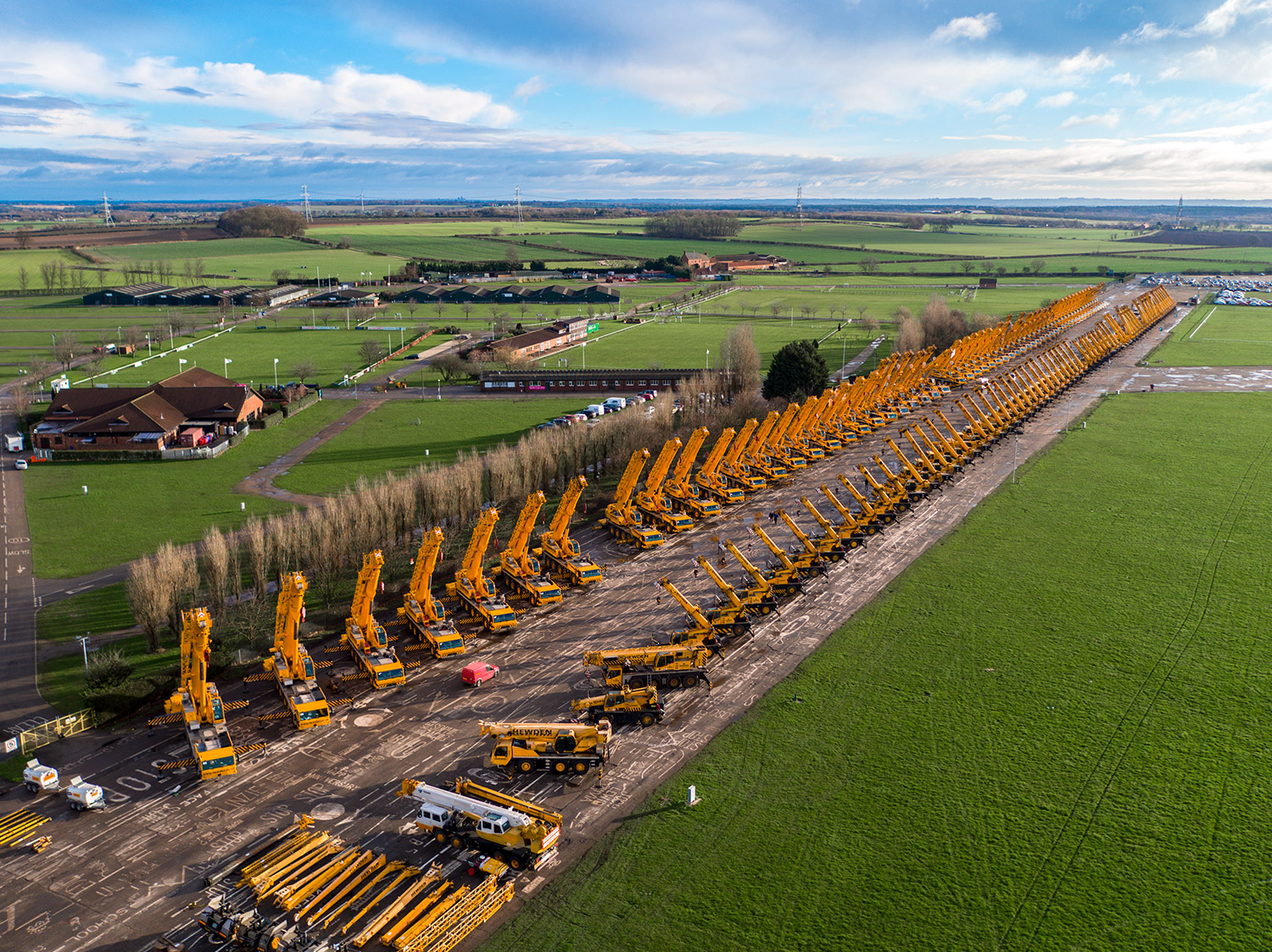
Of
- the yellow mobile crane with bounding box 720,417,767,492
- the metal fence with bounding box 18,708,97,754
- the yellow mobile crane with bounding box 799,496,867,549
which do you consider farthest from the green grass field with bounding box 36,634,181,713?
the yellow mobile crane with bounding box 720,417,767,492

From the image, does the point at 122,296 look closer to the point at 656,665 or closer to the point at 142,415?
the point at 142,415

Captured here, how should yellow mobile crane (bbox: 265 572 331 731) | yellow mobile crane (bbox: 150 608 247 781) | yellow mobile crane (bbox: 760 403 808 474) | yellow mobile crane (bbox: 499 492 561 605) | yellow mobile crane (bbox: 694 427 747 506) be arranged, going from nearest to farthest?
yellow mobile crane (bbox: 150 608 247 781) → yellow mobile crane (bbox: 265 572 331 731) → yellow mobile crane (bbox: 499 492 561 605) → yellow mobile crane (bbox: 694 427 747 506) → yellow mobile crane (bbox: 760 403 808 474)

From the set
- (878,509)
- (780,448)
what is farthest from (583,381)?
(878,509)

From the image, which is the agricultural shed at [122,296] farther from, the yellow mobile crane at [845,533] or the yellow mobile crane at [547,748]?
the yellow mobile crane at [547,748]

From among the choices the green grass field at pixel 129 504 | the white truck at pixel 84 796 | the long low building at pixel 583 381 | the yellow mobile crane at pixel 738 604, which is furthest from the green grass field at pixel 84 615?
the long low building at pixel 583 381

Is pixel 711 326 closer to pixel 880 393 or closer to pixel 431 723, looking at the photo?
pixel 880 393

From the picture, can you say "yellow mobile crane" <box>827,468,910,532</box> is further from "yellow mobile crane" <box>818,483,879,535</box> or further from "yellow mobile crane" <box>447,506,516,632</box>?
"yellow mobile crane" <box>447,506,516,632</box>
